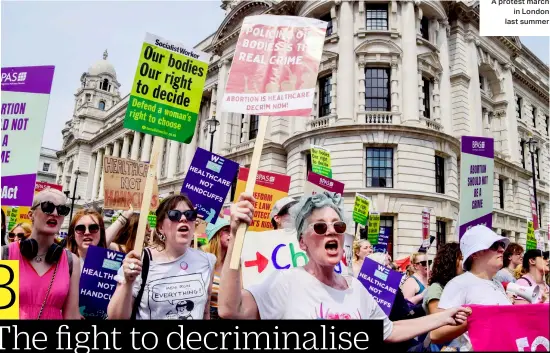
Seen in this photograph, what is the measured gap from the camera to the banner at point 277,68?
3.02 m

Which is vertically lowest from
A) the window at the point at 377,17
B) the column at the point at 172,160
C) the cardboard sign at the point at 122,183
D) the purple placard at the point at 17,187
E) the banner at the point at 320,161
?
the purple placard at the point at 17,187

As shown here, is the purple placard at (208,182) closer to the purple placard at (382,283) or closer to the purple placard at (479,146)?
the purple placard at (382,283)

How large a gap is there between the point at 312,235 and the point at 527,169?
109 ft

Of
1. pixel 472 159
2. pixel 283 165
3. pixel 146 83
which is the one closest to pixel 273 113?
pixel 146 83

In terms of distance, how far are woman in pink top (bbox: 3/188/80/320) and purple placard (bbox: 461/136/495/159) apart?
189 inches

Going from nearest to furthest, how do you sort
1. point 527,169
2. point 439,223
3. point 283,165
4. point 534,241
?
point 534,241
point 439,223
point 283,165
point 527,169

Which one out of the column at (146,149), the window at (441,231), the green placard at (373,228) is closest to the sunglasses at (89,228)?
the green placard at (373,228)

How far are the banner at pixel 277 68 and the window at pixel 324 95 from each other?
796 inches

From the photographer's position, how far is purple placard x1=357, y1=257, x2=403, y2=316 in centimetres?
442

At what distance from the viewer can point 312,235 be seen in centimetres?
249

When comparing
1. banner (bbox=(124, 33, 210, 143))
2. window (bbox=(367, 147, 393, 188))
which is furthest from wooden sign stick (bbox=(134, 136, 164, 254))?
window (bbox=(367, 147, 393, 188))

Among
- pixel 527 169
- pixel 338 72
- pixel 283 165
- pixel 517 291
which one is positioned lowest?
pixel 517 291

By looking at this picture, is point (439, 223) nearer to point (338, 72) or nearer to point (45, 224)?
point (338, 72)

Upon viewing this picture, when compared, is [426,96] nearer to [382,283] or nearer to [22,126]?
[382,283]
